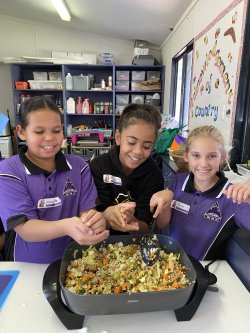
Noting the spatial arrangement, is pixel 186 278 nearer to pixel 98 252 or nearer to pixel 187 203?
pixel 98 252

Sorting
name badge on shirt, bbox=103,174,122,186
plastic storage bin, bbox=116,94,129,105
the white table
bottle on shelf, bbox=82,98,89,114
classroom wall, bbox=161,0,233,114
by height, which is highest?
classroom wall, bbox=161,0,233,114

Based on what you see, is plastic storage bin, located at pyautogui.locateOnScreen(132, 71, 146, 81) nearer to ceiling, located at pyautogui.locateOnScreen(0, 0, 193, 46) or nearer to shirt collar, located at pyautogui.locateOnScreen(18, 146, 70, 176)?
ceiling, located at pyautogui.locateOnScreen(0, 0, 193, 46)

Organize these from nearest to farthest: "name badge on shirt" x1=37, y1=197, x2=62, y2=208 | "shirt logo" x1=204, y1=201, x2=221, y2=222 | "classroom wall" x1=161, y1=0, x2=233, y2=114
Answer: "name badge on shirt" x1=37, y1=197, x2=62, y2=208
"shirt logo" x1=204, y1=201, x2=221, y2=222
"classroom wall" x1=161, y1=0, x2=233, y2=114

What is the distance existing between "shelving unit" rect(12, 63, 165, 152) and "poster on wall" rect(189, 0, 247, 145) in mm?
2128

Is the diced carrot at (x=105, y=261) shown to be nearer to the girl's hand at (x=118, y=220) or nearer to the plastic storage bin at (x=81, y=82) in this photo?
the girl's hand at (x=118, y=220)

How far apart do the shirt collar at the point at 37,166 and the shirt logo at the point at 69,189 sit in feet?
0.20

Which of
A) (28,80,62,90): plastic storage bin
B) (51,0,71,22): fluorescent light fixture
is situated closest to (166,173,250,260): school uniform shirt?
(51,0,71,22): fluorescent light fixture

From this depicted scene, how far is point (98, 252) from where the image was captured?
34.8 inches

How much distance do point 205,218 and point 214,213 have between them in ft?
0.15

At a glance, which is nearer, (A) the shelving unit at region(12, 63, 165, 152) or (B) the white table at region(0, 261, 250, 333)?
(B) the white table at region(0, 261, 250, 333)

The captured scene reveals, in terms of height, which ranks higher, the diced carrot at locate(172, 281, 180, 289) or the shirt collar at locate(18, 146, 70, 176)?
the shirt collar at locate(18, 146, 70, 176)

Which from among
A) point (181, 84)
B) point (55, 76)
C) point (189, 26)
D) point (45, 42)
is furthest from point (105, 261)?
point (45, 42)

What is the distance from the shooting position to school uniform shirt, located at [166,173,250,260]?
1084mm

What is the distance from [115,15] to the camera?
3641 mm
